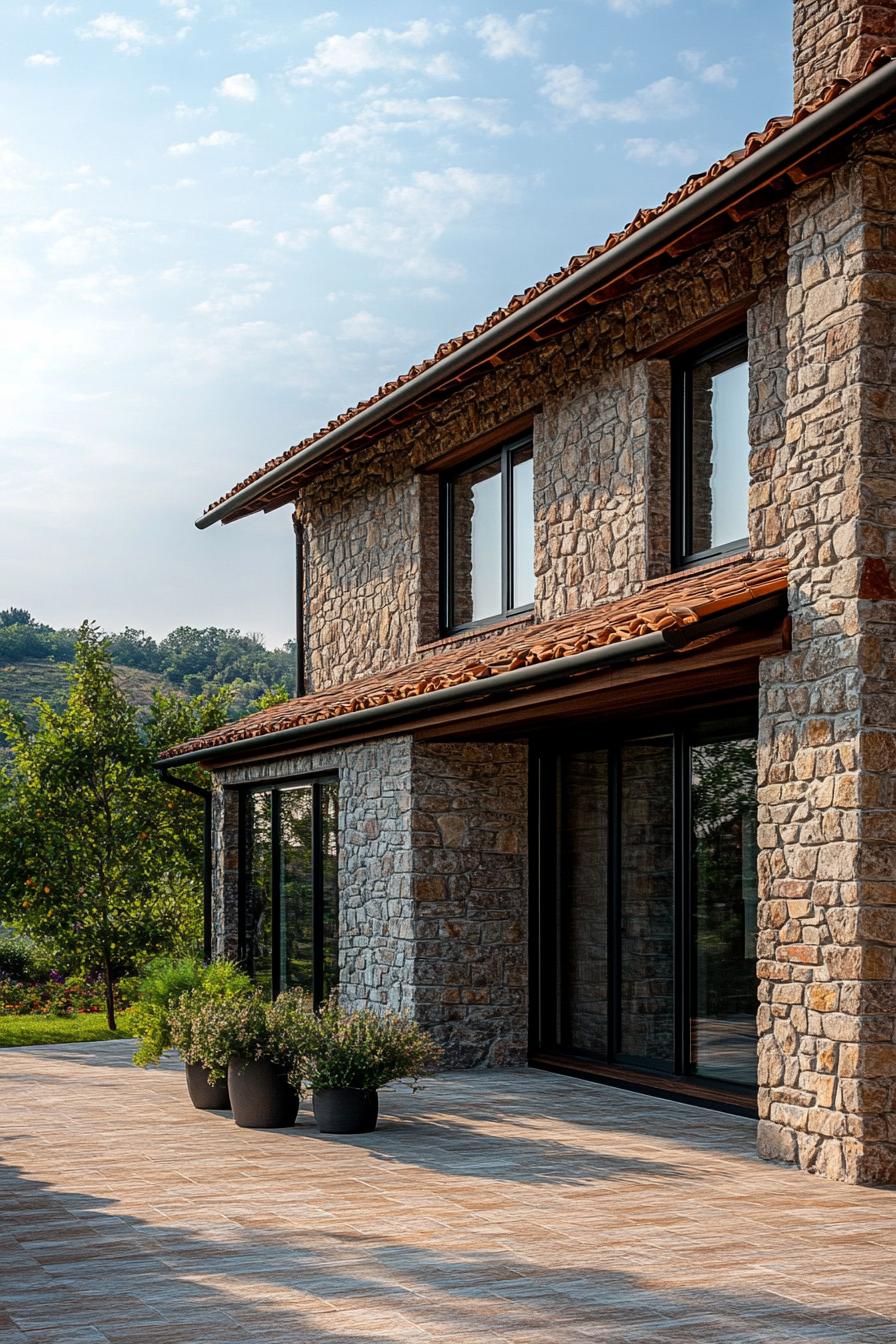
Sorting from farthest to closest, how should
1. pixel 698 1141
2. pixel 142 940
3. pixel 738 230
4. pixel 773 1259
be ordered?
pixel 142 940, pixel 738 230, pixel 698 1141, pixel 773 1259

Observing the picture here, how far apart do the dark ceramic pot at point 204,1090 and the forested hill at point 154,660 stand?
41.1 m

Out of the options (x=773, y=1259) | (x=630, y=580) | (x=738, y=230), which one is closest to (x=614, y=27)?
(x=738, y=230)

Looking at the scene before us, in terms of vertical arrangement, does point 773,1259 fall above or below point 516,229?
below

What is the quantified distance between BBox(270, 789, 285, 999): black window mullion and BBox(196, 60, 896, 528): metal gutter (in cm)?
460

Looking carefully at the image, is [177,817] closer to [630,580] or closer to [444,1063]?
[444,1063]

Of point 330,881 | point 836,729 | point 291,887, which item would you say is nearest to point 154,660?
point 291,887

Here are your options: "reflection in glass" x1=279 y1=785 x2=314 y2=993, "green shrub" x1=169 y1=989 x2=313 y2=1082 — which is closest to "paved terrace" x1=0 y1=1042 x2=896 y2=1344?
"green shrub" x1=169 y1=989 x2=313 y2=1082

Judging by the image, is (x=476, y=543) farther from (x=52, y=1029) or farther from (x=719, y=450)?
(x=52, y=1029)

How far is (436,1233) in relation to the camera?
268 inches

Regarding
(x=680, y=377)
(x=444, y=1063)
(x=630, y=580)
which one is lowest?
(x=444, y=1063)

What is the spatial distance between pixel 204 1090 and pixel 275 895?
5.69 meters

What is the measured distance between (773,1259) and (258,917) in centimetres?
1108

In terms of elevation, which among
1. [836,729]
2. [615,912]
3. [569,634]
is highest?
[569,634]

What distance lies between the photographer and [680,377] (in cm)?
1099
